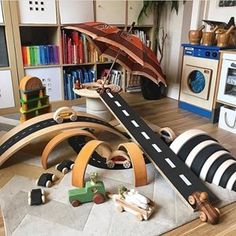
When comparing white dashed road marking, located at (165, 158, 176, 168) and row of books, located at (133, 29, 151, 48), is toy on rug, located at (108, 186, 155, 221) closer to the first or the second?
white dashed road marking, located at (165, 158, 176, 168)

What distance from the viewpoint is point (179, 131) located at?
262cm

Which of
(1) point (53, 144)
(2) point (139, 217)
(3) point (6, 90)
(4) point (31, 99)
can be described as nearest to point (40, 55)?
(3) point (6, 90)

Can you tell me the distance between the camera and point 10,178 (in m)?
1.79

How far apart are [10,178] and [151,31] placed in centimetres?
291

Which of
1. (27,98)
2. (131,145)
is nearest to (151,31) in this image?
(27,98)

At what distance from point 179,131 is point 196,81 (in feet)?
2.66

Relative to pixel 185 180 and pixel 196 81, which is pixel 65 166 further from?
pixel 196 81

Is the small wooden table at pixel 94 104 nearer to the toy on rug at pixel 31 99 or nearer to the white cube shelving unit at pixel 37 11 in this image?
the toy on rug at pixel 31 99

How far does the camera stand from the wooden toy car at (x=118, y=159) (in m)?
1.93

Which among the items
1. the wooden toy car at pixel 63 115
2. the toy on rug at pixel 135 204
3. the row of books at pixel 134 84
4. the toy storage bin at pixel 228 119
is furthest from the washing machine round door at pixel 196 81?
the toy on rug at pixel 135 204

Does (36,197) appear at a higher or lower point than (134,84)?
lower

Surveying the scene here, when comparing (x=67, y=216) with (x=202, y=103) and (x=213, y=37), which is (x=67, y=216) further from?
(x=213, y=37)

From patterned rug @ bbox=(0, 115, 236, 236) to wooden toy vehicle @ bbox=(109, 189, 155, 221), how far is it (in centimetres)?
3

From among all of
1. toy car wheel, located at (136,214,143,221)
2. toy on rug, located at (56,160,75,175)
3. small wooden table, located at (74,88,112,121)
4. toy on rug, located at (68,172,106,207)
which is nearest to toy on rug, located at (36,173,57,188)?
toy on rug, located at (56,160,75,175)
